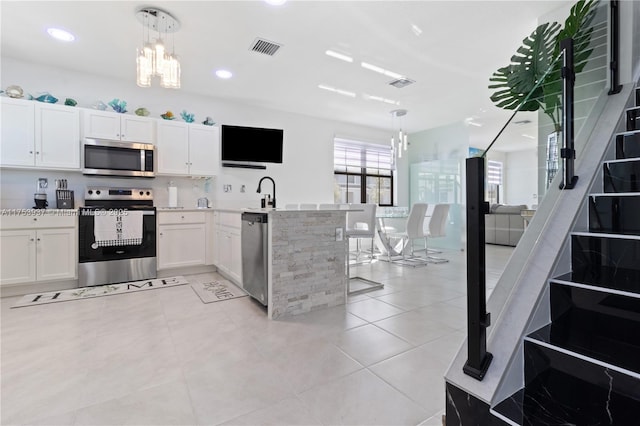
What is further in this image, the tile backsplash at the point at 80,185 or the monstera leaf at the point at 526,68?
the tile backsplash at the point at 80,185

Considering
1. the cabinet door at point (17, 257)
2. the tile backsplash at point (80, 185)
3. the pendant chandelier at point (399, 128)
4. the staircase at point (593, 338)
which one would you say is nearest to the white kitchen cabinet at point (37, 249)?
the cabinet door at point (17, 257)

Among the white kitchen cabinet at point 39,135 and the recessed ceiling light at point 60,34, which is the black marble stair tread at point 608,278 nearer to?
the recessed ceiling light at point 60,34

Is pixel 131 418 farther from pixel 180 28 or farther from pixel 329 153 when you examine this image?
pixel 329 153

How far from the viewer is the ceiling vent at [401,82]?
13.8 feet

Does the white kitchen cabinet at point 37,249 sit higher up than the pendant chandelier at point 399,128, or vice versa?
the pendant chandelier at point 399,128

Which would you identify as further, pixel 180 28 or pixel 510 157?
pixel 180 28

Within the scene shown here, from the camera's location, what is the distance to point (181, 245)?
404 centimetres

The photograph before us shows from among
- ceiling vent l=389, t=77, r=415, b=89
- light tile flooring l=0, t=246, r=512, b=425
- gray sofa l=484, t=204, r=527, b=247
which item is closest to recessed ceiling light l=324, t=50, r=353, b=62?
ceiling vent l=389, t=77, r=415, b=89

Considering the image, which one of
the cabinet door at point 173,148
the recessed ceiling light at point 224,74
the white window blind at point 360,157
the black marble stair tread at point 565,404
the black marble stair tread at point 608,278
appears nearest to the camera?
the black marble stair tread at point 565,404

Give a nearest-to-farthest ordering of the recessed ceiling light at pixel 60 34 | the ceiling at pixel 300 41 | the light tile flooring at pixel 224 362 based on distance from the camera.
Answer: the light tile flooring at pixel 224 362
the ceiling at pixel 300 41
the recessed ceiling light at pixel 60 34

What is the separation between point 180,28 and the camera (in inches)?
116

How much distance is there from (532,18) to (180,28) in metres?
3.43

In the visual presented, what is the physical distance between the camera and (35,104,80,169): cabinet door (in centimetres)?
340

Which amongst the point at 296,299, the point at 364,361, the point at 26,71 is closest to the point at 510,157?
the point at 364,361
